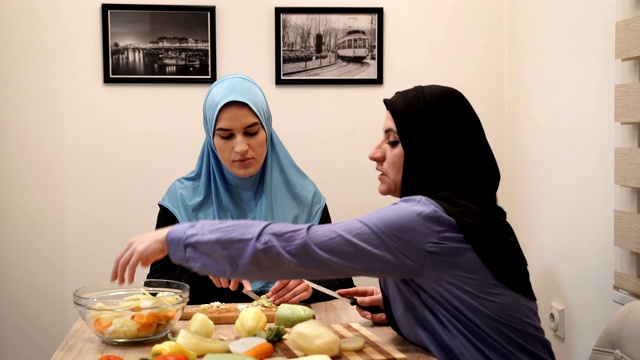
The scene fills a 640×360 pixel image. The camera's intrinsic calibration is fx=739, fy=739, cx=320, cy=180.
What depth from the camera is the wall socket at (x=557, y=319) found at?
277 cm

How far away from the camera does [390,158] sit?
173 cm

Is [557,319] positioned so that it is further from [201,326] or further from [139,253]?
[139,253]

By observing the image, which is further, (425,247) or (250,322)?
(250,322)

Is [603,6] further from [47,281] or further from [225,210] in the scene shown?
[47,281]

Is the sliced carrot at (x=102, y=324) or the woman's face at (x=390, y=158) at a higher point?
the woman's face at (x=390, y=158)

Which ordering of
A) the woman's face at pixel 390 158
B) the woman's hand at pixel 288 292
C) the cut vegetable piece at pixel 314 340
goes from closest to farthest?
the cut vegetable piece at pixel 314 340
the woman's face at pixel 390 158
the woman's hand at pixel 288 292

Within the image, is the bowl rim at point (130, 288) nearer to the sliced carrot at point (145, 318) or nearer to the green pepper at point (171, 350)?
the sliced carrot at point (145, 318)

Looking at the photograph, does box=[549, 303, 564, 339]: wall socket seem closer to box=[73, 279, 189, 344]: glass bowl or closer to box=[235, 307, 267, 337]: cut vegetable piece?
box=[235, 307, 267, 337]: cut vegetable piece

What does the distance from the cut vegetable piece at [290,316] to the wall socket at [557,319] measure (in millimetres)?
1373

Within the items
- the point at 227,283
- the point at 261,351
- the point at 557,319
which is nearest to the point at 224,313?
the point at 227,283

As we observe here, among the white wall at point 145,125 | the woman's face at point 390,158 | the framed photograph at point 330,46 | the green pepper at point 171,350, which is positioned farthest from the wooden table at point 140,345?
the framed photograph at point 330,46

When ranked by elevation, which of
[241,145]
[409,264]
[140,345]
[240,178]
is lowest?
[140,345]

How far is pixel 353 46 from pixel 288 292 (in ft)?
5.08

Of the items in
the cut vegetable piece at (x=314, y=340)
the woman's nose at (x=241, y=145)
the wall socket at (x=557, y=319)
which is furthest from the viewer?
the wall socket at (x=557, y=319)
